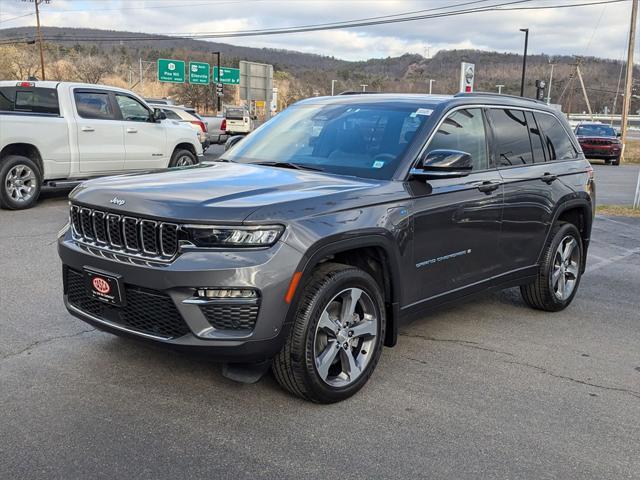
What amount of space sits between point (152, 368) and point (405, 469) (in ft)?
6.19

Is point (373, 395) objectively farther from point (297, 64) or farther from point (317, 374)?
point (297, 64)

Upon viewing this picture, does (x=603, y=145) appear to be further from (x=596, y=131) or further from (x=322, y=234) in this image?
(x=322, y=234)

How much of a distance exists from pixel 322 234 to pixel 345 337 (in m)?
0.70

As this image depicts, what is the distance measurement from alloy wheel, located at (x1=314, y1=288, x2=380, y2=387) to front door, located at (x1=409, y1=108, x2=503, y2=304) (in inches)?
19.0

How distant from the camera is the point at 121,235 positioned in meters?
3.62

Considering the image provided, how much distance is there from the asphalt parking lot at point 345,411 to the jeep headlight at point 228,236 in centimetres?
75

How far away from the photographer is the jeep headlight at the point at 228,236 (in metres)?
3.33

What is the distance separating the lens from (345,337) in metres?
3.85

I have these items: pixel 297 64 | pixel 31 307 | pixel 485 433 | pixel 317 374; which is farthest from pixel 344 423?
pixel 297 64

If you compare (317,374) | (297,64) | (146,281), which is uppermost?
(297,64)

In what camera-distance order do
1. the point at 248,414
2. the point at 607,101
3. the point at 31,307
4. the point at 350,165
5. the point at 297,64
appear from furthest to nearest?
the point at 297,64 → the point at 607,101 → the point at 31,307 → the point at 350,165 → the point at 248,414

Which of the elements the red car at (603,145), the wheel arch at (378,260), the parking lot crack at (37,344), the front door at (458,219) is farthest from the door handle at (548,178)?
the red car at (603,145)

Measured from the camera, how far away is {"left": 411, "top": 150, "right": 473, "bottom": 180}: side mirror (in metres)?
4.12

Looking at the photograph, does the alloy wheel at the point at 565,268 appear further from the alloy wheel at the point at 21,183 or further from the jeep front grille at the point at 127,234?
the alloy wheel at the point at 21,183
